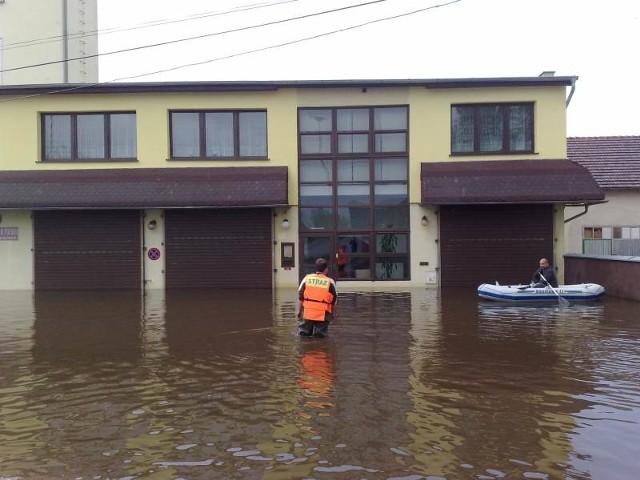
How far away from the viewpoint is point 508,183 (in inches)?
801

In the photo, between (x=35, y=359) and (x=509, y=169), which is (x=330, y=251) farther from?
(x=35, y=359)

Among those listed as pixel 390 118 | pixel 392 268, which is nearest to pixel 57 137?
pixel 390 118

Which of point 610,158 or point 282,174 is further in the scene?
point 610,158

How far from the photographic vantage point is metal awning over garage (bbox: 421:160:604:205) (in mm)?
19953

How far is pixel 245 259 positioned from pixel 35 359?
12.2 metres

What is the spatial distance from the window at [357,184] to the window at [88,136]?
5.95 m

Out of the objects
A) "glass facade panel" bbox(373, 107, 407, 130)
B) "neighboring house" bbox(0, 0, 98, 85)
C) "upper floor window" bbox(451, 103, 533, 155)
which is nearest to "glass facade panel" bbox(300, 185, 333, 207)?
"glass facade panel" bbox(373, 107, 407, 130)

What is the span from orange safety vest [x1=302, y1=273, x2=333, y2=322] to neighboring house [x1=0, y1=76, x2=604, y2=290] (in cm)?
1090

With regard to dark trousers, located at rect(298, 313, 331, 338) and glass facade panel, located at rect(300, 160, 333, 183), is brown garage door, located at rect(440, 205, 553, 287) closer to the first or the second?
glass facade panel, located at rect(300, 160, 333, 183)

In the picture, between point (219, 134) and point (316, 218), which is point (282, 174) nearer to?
point (316, 218)

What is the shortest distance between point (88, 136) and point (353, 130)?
8.98 metres

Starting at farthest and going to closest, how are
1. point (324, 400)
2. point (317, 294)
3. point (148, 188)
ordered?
point (148, 188) → point (317, 294) → point (324, 400)

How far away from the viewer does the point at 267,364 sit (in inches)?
352

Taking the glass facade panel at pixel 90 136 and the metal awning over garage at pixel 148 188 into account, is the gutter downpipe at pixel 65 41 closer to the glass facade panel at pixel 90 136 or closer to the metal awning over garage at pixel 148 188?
the glass facade panel at pixel 90 136
